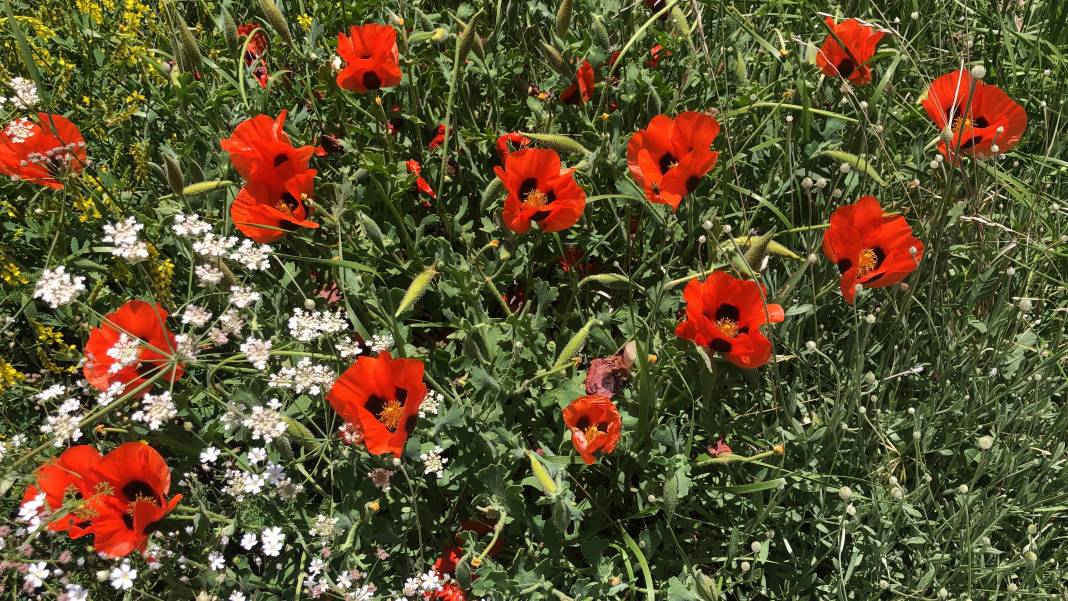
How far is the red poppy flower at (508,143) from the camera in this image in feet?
6.45

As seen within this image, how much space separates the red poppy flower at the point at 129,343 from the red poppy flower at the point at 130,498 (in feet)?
0.45

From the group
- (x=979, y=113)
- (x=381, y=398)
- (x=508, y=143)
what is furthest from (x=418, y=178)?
(x=979, y=113)

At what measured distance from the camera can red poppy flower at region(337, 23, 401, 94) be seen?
1.78 meters

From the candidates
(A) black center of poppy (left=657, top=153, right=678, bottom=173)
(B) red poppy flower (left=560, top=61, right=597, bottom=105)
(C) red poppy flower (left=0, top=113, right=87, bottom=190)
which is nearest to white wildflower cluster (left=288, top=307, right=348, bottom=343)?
(C) red poppy flower (left=0, top=113, right=87, bottom=190)

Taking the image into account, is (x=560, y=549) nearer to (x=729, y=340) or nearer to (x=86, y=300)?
(x=729, y=340)

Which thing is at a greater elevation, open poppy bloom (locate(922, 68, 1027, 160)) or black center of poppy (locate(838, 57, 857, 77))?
black center of poppy (locate(838, 57, 857, 77))

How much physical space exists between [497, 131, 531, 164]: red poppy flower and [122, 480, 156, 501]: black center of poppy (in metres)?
1.04

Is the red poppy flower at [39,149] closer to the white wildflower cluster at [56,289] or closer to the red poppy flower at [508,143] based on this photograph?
the white wildflower cluster at [56,289]

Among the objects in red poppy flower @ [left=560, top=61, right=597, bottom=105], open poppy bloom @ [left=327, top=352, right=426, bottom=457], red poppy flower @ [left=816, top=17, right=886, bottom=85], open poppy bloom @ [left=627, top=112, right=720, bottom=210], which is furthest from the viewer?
red poppy flower @ [left=560, top=61, right=597, bottom=105]

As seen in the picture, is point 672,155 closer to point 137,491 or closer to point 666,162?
point 666,162

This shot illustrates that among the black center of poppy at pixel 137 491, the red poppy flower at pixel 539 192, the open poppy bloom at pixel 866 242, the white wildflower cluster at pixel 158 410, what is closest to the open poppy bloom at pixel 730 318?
the open poppy bloom at pixel 866 242

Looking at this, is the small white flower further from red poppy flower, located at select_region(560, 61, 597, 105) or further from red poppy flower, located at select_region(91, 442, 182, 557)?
red poppy flower, located at select_region(560, 61, 597, 105)

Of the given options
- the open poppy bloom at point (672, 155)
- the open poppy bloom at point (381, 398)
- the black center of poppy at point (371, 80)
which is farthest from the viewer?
the black center of poppy at point (371, 80)

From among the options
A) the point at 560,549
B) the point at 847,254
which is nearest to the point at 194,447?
the point at 560,549
